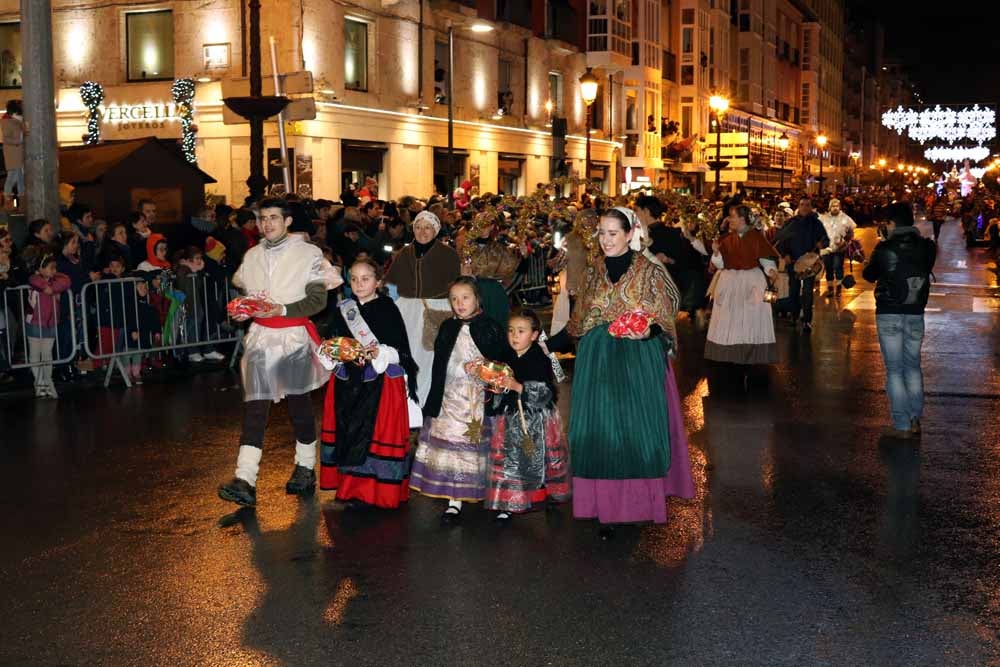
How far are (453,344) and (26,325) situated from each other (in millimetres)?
6462

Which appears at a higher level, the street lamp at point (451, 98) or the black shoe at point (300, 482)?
the street lamp at point (451, 98)

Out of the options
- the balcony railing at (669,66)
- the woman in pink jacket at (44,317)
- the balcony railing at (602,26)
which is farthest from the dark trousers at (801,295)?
the balcony railing at (669,66)

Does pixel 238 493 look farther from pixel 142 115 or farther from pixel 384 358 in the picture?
pixel 142 115

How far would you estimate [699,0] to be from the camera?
5694cm

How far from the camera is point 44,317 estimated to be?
40.4ft

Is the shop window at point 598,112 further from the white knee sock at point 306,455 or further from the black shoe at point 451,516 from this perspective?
the black shoe at point 451,516

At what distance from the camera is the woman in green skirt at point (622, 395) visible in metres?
7.03

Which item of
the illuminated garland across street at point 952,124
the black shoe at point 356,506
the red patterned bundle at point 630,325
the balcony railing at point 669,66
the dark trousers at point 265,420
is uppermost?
the illuminated garland across street at point 952,124

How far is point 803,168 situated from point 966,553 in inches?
3231

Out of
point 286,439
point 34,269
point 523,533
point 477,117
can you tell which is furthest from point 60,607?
point 477,117

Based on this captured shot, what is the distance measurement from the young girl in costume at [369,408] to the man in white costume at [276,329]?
0.60 feet

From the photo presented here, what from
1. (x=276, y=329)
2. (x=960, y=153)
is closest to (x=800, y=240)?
(x=276, y=329)

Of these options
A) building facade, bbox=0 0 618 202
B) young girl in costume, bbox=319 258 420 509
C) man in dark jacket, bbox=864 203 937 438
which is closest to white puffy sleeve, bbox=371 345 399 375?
young girl in costume, bbox=319 258 420 509

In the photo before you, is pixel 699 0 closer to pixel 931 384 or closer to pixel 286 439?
pixel 931 384
